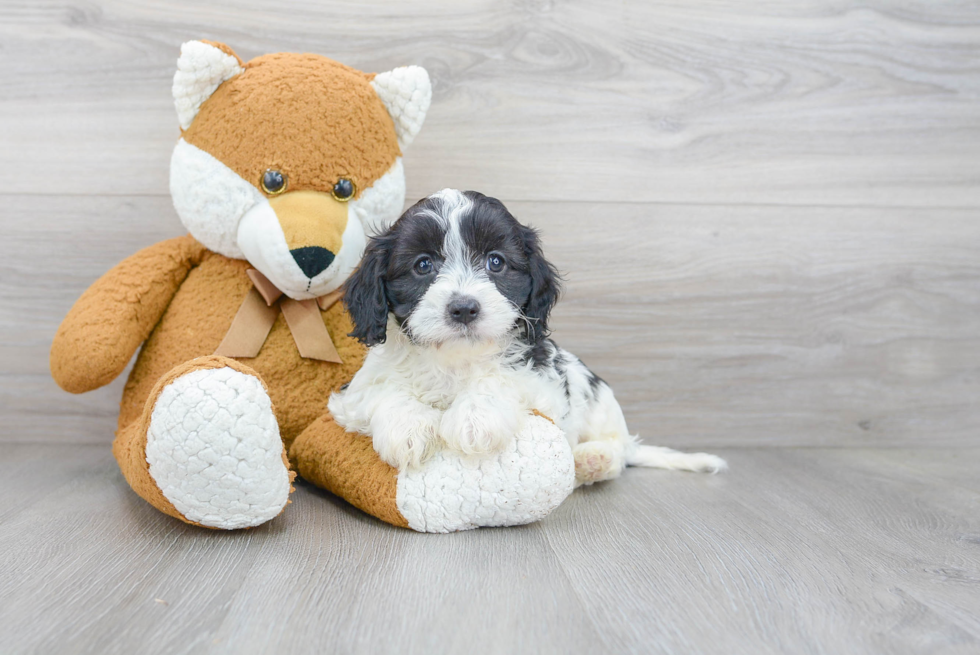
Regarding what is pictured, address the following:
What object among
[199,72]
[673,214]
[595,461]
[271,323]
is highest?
[199,72]

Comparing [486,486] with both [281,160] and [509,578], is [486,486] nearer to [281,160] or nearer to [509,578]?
[509,578]

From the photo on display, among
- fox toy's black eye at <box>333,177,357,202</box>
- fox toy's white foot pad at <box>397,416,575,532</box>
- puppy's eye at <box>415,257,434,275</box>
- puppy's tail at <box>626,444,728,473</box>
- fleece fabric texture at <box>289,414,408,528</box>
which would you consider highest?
fox toy's black eye at <box>333,177,357,202</box>

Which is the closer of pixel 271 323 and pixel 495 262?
pixel 495 262

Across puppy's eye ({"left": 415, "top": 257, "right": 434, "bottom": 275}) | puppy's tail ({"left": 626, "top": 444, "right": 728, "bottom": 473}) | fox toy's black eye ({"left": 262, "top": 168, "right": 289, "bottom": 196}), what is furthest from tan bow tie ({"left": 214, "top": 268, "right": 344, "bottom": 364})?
puppy's tail ({"left": 626, "top": 444, "right": 728, "bottom": 473})

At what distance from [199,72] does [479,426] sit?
980mm

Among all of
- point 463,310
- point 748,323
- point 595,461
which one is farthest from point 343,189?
point 748,323

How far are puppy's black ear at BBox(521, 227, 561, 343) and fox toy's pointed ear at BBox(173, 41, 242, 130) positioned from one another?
751 millimetres

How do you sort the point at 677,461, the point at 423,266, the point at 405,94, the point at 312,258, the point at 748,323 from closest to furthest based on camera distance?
the point at 423,266, the point at 312,258, the point at 405,94, the point at 677,461, the point at 748,323

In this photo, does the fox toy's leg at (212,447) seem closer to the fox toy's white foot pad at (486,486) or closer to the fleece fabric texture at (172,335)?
the fox toy's white foot pad at (486,486)

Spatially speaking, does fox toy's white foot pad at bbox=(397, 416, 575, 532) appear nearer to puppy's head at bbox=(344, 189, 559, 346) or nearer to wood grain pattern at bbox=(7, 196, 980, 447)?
puppy's head at bbox=(344, 189, 559, 346)

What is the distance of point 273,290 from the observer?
1.72 meters

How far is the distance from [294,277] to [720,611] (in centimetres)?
107

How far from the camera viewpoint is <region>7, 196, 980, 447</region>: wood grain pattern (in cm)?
214

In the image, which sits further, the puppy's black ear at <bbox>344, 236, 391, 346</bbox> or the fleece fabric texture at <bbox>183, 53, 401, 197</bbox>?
the fleece fabric texture at <bbox>183, 53, 401, 197</bbox>
